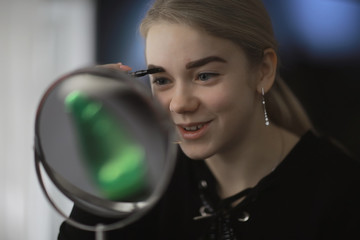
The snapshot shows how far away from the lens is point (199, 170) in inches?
36.1

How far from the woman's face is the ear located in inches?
2.0

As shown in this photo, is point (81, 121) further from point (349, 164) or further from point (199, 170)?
point (349, 164)

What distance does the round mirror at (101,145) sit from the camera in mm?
558

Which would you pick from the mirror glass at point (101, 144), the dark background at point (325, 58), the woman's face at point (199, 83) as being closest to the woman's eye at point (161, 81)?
the woman's face at point (199, 83)

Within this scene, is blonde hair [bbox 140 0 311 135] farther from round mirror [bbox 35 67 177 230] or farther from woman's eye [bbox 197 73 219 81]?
round mirror [bbox 35 67 177 230]

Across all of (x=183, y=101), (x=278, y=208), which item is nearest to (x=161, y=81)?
(x=183, y=101)

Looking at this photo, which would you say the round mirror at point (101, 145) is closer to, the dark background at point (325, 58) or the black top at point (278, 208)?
the black top at point (278, 208)

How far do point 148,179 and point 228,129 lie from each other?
22cm

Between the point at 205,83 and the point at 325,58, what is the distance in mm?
739

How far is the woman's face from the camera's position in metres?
0.71

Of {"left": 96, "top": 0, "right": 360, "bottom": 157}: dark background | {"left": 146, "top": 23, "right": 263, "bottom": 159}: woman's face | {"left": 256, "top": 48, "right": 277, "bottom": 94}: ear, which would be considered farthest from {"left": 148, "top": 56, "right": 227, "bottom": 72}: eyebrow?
{"left": 96, "top": 0, "right": 360, "bottom": 157}: dark background

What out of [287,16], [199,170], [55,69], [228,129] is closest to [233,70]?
[228,129]

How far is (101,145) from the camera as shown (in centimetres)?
62

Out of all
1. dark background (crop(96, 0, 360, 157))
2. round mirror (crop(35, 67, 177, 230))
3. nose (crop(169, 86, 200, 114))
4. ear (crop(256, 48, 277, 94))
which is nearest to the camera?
round mirror (crop(35, 67, 177, 230))
